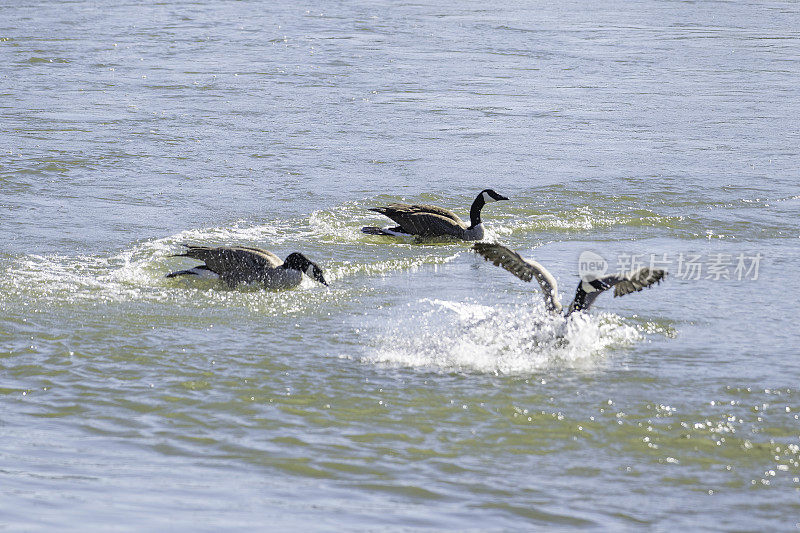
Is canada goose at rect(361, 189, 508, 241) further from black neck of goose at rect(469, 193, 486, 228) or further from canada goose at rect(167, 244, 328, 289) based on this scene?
canada goose at rect(167, 244, 328, 289)

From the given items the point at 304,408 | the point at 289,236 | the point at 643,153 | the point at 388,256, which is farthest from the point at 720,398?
the point at 643,153

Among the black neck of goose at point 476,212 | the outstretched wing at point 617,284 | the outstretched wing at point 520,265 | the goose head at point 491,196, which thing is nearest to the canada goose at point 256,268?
the outstretched wing at point 520,265

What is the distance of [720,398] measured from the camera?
23.1 feet

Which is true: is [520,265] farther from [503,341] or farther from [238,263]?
[238,263]

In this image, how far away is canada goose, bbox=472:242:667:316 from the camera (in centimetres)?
779

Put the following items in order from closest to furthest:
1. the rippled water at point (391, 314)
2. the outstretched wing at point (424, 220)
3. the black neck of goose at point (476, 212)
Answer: the rippled water at point (391, 314)
the outstretched wing at point (424, 220)
the black neck of goose at point (476, 212)

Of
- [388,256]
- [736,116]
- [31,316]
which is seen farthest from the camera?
[736,116]

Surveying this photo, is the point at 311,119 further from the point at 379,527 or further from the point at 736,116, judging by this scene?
the point at 379,527

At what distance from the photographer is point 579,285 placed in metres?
8.12

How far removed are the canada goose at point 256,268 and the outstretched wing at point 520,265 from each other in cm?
192

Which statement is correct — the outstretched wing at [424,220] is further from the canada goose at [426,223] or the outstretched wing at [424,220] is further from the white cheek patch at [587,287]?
the white cheek patch at [587,287]

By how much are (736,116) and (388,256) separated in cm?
931

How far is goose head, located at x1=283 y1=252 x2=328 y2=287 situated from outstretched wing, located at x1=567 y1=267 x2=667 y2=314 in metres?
2.25

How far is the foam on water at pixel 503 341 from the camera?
25.4 ft
